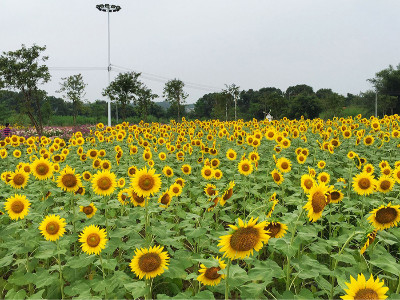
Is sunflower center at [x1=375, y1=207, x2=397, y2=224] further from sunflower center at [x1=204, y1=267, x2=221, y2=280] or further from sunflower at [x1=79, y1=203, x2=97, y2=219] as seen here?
sunflower at [x1=79, y1=203, x2=97, y2=219]

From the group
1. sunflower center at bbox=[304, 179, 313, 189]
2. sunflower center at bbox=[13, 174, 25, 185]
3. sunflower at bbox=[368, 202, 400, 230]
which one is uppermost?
sunflower center at bbox=[304, 179, 313, 189]

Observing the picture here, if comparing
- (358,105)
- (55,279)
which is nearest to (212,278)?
(55,279)

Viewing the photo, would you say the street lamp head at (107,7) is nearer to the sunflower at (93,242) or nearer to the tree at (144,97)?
the tree at (144,97)

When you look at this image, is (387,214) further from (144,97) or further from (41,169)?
(144,97)

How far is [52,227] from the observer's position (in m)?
3.09

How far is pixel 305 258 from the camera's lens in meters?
2.63

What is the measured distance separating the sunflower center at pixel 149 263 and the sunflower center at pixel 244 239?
776 mm

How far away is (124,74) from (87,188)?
83.5 feet

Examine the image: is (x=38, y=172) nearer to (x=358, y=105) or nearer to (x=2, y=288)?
(x=2, y=288)

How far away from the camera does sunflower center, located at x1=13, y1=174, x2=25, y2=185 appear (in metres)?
4.04

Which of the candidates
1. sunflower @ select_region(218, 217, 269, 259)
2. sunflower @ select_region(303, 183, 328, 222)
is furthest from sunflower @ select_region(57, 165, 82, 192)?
sunflower @ select_region(303, 183, 328, 222)

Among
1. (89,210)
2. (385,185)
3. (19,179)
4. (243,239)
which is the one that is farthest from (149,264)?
(385,185)

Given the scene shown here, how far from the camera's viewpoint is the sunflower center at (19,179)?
4035mm

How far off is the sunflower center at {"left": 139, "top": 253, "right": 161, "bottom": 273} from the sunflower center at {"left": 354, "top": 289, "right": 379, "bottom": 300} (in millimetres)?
1369
